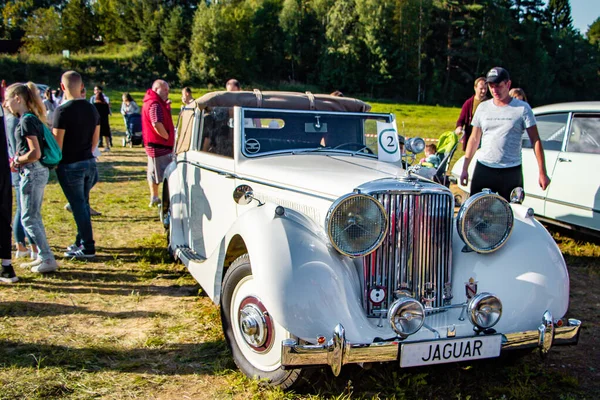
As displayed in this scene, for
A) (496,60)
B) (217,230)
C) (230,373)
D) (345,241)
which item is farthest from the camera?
(496,60)

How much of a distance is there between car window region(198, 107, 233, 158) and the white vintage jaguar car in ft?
1.51

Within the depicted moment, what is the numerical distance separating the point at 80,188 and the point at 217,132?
1.87 metres

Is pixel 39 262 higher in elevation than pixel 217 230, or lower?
lower

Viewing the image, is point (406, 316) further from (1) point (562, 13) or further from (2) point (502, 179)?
(1) point (562, 13)

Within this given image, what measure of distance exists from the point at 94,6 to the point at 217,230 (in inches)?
3040

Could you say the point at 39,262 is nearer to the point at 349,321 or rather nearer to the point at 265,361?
the point at 265,361

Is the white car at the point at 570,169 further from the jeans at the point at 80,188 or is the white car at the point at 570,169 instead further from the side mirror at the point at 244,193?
the jeans at the point at 80,188

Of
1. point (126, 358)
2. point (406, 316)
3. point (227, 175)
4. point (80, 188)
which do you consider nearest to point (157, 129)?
point (80, 188)

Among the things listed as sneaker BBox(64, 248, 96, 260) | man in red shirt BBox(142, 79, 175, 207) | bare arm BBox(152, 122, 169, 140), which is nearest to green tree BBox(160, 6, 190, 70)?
man in red shirt BBox(142, 79, 175, 207)

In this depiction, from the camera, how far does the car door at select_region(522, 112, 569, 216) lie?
6.34 meters

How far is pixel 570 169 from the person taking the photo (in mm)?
6031

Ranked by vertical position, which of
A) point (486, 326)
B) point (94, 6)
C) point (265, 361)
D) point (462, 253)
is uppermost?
point (94, 6)

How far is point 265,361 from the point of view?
2912 millimetres

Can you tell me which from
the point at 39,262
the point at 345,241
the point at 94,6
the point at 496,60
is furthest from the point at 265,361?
the point at 94,6
